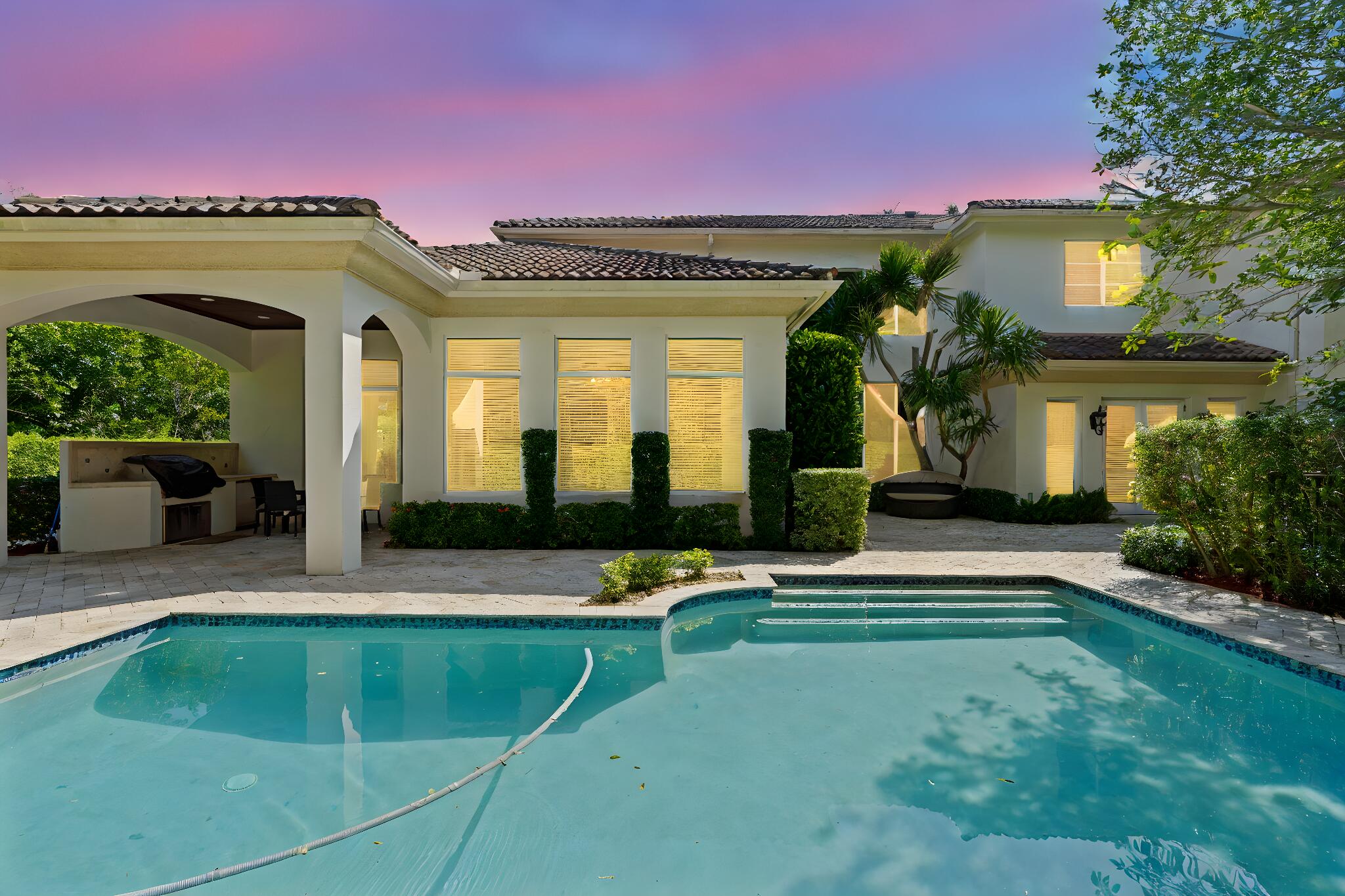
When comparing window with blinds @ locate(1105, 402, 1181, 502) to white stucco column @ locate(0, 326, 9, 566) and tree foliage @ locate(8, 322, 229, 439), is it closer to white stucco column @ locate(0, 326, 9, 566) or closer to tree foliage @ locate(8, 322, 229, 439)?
white stucco column @ locate(0, 326, 9, 566)

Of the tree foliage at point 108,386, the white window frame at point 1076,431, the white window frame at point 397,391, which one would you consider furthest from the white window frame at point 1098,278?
the tree foliage at point 108,386

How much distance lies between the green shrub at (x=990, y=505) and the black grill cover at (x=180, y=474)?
16.5m

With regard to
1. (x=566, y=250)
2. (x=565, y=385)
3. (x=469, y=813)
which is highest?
(x=566, y=250)

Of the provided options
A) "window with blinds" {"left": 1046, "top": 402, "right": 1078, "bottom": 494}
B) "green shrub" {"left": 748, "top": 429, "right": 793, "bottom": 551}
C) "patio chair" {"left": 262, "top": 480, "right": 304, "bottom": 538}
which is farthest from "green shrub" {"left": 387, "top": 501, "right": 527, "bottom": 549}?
"window with blinds" {"left": 1046, "top": 402, "right": 1078, "bottom": 494}

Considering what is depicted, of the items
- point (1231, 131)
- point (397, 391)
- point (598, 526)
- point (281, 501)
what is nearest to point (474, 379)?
point (397, 391)

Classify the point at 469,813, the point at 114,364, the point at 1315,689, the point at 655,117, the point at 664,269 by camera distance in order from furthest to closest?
the point at 114,364, the point at 655,117, the point at 664,269, the point at 1315,689, the point at 469,813

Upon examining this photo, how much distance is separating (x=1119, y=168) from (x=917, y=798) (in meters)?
8.29

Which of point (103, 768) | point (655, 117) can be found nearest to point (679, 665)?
point (103, 768)

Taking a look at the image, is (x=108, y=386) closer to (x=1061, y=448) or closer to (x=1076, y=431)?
(x=1061, y=448)

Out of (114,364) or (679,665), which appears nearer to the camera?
(679,665)

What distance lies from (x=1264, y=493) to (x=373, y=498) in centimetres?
1432

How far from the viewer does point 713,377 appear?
11688mm

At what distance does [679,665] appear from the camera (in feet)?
20.1

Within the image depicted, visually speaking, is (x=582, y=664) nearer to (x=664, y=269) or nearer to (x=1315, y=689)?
(x=1315, y=689)
